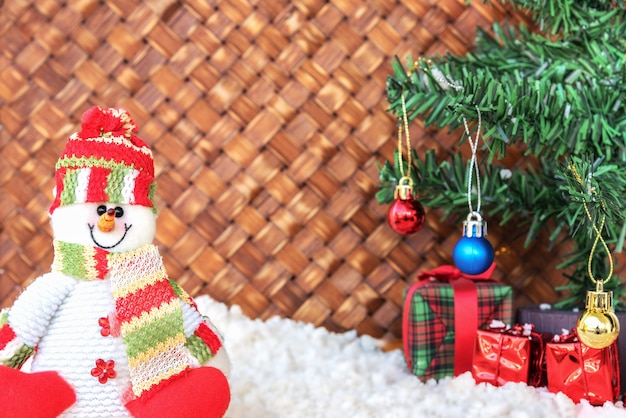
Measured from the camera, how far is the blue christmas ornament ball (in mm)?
887

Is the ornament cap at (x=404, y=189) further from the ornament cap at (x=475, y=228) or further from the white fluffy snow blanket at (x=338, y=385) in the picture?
the white fluffy snow blanket at (x=338, y=385)

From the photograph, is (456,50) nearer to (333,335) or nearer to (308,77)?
(308,77)

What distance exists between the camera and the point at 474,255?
0.89 meters

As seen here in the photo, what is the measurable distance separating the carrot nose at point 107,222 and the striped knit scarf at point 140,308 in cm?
3

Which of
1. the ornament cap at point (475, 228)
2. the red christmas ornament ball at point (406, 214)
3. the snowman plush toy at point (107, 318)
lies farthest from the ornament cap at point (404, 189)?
the snowman plush toy at point (107, 318)

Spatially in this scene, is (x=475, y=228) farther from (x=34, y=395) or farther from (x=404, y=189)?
(x=34, y=395)

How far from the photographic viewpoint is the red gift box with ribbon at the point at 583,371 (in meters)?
0.79

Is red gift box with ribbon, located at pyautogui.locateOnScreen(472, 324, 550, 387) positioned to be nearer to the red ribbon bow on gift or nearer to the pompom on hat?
the red ribbon bow on gift

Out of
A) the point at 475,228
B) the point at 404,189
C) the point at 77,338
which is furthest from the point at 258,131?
the point at 77,338

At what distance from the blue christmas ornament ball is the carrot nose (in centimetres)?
51

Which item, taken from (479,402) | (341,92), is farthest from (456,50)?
(479,402)

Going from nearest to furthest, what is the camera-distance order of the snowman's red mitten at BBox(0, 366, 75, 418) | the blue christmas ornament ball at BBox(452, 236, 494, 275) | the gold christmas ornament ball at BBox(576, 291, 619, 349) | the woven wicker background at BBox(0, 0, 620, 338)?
the snowman's red mitten at BBox(0, 366, 75, 418), the gold christmas ornament ball at BBox(576, 291, 619, 349), the blue christmas ornament ball at BBox(452, 236, 494, 275), the woven wicker background at BBox(0, 0, 620, 338)

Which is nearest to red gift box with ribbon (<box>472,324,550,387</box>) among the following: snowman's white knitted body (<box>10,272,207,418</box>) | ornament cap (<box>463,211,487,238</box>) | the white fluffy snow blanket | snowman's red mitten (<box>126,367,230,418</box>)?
the white fluffy snow blanket

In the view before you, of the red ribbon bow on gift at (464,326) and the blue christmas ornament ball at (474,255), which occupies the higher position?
the blue christmas ornament ball at (474,255)
